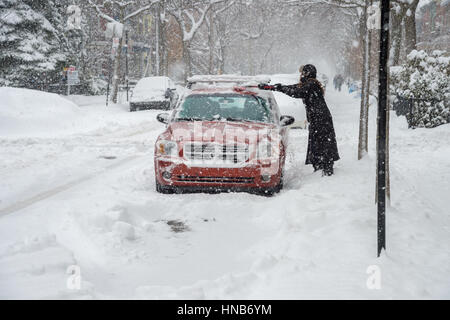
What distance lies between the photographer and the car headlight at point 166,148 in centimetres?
A: 633

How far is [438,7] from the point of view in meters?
47.9

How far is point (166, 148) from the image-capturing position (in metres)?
6.37

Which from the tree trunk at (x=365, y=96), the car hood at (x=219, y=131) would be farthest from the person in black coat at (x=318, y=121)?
the tree trunk at (x=365, y=96)

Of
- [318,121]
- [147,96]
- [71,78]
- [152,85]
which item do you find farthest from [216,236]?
[71,78]

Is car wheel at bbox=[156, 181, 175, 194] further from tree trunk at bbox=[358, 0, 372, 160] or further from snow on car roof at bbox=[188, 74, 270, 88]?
tree trunk at bbox=[358, 0, 372, 160]

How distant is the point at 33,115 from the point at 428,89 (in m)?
12.1

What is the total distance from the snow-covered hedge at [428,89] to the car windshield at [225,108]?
30.4ft

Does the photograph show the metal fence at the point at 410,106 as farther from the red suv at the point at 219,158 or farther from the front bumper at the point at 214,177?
the front bumper at the point at 214,177

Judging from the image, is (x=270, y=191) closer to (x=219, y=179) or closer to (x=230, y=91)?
(x=219, y=179)

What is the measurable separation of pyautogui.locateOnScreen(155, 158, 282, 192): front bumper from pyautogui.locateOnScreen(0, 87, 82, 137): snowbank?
8533mm

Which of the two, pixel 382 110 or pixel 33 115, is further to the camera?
pixel 33 115

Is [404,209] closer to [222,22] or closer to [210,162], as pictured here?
[210,162]

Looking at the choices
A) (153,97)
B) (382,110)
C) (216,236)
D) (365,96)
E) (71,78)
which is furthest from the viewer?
(71,78)
